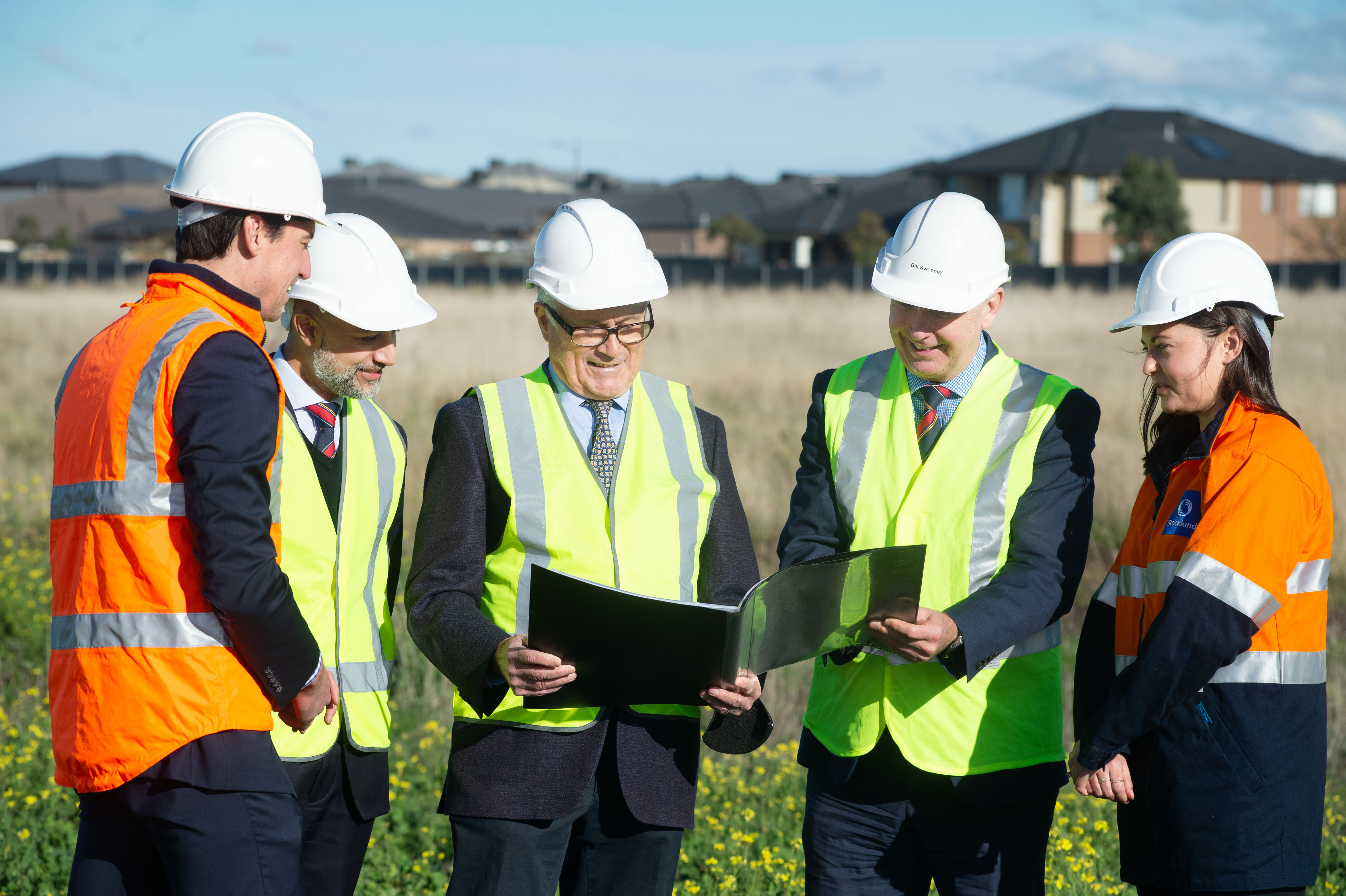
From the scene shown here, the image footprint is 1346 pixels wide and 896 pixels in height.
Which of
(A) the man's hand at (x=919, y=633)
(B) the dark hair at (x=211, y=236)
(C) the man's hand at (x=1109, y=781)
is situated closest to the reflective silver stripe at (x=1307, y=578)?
(C) the man's hand at (x=1109, y=781)

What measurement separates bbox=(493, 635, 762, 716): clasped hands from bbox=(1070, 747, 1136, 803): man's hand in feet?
2.37

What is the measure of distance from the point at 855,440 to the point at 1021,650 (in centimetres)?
63

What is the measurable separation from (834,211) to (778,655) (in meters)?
53.9

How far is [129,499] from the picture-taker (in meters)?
2.14

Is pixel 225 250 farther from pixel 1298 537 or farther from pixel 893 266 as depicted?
pixel 1298 537

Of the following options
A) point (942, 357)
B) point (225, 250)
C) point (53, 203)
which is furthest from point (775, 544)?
point (53, 203)

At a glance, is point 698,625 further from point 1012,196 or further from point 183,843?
point 1012,196

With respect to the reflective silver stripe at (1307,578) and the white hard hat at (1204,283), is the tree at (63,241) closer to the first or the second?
the white hard hat at (1204,283)

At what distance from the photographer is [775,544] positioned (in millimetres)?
8812

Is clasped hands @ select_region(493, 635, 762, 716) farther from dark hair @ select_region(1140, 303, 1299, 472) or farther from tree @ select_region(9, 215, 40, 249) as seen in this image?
tree @ select_region(9, 215, 40, 249)

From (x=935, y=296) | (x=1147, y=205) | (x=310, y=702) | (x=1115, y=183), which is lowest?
(x=310, y=702)

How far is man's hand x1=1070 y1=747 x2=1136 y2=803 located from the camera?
253cm

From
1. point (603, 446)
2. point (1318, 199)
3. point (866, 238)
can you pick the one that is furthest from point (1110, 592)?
point (1318, 199)

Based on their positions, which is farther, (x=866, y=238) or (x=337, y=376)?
(x=866, y=238)
